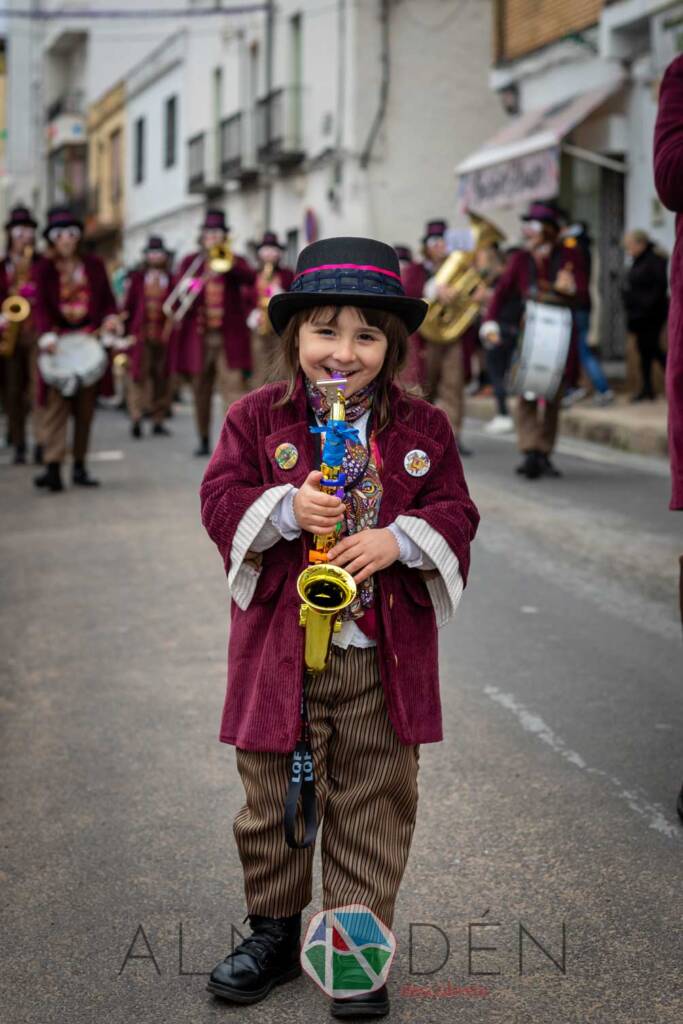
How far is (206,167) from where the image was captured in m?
36.6

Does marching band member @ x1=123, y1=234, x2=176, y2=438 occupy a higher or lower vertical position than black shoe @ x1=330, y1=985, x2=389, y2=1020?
higher

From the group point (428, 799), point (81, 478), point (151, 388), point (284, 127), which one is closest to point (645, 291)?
point (151, 388)

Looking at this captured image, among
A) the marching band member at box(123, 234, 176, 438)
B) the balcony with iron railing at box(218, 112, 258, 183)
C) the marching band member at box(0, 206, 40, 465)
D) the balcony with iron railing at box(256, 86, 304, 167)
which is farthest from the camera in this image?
the balcony with iron railing at box(218, 112, 258, 183)

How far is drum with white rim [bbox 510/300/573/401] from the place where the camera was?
11.5m

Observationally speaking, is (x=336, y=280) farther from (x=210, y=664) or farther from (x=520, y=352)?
(x=520, y=352)

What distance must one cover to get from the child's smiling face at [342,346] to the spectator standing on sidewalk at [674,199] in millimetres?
1137

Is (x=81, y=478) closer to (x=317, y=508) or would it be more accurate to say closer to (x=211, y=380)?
(x=211, y=380)

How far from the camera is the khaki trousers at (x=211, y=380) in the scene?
46.7ft

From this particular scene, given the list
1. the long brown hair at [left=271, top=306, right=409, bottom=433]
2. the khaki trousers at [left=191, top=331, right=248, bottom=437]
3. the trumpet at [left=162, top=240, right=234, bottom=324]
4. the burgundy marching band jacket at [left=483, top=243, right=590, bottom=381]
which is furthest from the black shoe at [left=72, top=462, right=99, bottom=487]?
the long brown hair at [left=271, top=306, right=409, bottom=433]

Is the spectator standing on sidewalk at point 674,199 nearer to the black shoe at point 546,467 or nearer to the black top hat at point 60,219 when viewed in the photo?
the black top hat at point 60,219

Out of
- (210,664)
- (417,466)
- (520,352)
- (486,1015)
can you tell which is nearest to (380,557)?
(417,466)

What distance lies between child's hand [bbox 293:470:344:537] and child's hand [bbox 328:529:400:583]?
0.06 meters

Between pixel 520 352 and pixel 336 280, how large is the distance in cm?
851

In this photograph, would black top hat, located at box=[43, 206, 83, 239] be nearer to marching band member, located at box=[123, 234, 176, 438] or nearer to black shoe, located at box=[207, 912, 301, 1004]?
marching band member, located at box=[123, 234, 176, 438]
